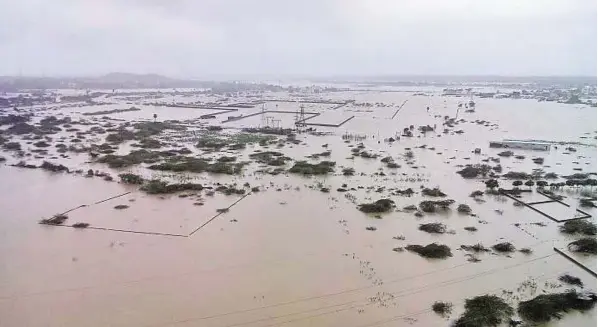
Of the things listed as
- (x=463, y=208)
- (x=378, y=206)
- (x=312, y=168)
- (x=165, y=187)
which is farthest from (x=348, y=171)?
(x=165, y=187)

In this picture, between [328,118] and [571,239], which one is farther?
[328,118]

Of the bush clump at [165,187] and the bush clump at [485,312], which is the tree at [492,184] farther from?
the bush clump at [165,187]

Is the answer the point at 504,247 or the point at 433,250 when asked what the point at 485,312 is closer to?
the point at 433,250

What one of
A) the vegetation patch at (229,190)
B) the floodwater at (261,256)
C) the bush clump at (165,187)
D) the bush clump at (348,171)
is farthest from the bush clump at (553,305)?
the bush clump at (165,187)

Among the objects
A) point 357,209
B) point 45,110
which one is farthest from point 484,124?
point 45,110

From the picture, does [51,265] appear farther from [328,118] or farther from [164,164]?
[328,118]

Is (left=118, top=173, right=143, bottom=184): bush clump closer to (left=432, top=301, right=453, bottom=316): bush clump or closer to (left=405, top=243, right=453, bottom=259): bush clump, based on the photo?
(left=405, top=243, right=453, bottom=259): bush clump
